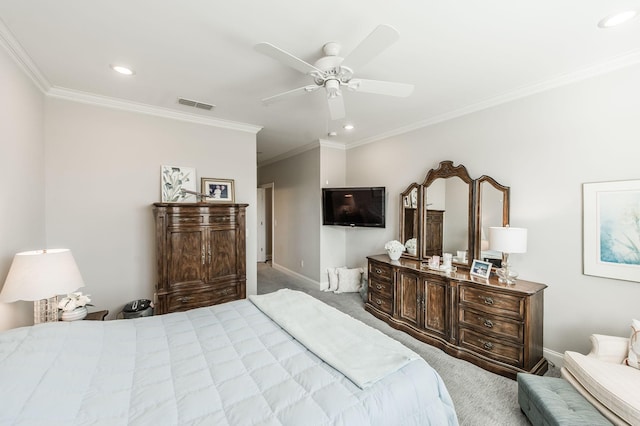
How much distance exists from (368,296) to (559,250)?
89.6 inches

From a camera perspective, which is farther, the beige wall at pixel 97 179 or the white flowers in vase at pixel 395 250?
the white flowers in vase at pixel 395 250

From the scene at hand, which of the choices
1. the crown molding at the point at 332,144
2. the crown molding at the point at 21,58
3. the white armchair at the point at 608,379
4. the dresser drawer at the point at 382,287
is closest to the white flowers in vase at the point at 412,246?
the dresser drawer at the point at 382,287

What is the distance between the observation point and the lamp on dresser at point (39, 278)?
5.80 feet

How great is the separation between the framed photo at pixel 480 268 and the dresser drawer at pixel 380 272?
96cm

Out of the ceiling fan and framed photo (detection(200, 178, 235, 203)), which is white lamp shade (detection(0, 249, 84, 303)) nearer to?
framed photo (detection(200, 178, 235, 203))

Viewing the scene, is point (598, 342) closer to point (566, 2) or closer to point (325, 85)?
point (566, 2)

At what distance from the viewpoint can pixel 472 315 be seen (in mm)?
2680

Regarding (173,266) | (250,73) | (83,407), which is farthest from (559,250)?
(173,266)

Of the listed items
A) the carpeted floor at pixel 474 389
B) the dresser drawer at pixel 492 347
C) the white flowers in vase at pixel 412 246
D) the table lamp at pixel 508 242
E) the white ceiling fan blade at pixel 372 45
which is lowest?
the carpeted floor at pixel 474 389

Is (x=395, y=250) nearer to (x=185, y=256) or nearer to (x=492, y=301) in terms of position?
(x=492, y=301)

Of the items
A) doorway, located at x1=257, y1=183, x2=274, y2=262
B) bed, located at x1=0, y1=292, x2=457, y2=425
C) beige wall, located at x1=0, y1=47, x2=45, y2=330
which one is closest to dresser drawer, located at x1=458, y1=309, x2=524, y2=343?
bed, located at x1=0, y1=292, x2=457, y2=425

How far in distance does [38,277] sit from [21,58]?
176 centimetres

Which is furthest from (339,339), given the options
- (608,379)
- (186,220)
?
(186,220)

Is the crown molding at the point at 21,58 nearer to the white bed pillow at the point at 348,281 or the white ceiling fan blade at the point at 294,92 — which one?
the white ceiling fan blade at the point at 294,92
